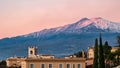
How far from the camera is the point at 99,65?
6862 centimetres

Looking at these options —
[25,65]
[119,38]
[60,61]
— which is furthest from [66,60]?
[119,38]

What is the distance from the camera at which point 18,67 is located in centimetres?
10525

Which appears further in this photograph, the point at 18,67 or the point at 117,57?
the point at 18,67

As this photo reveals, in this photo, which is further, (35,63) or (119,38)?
(119,38)

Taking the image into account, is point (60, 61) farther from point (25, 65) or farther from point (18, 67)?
point (18, 67)

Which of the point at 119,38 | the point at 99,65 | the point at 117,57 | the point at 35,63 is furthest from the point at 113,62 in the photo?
the point at 119,38

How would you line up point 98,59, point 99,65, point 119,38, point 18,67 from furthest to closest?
point 119,38 → point 18,67 → point 98,59 → point 99,65

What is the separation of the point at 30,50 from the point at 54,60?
26497mm

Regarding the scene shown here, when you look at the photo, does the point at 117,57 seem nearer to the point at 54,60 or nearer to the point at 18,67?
the point at 54,60

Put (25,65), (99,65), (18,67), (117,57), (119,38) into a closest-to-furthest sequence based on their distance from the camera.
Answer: (99,65) < (25,65) < (117,57) < (18,67) < (119,38)

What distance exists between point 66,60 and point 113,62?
9645mm

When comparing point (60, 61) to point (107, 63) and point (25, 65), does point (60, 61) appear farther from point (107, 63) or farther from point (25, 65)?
point (107, 63)

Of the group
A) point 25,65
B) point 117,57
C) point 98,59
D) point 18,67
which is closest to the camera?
point 98,59

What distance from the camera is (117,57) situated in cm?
9219
